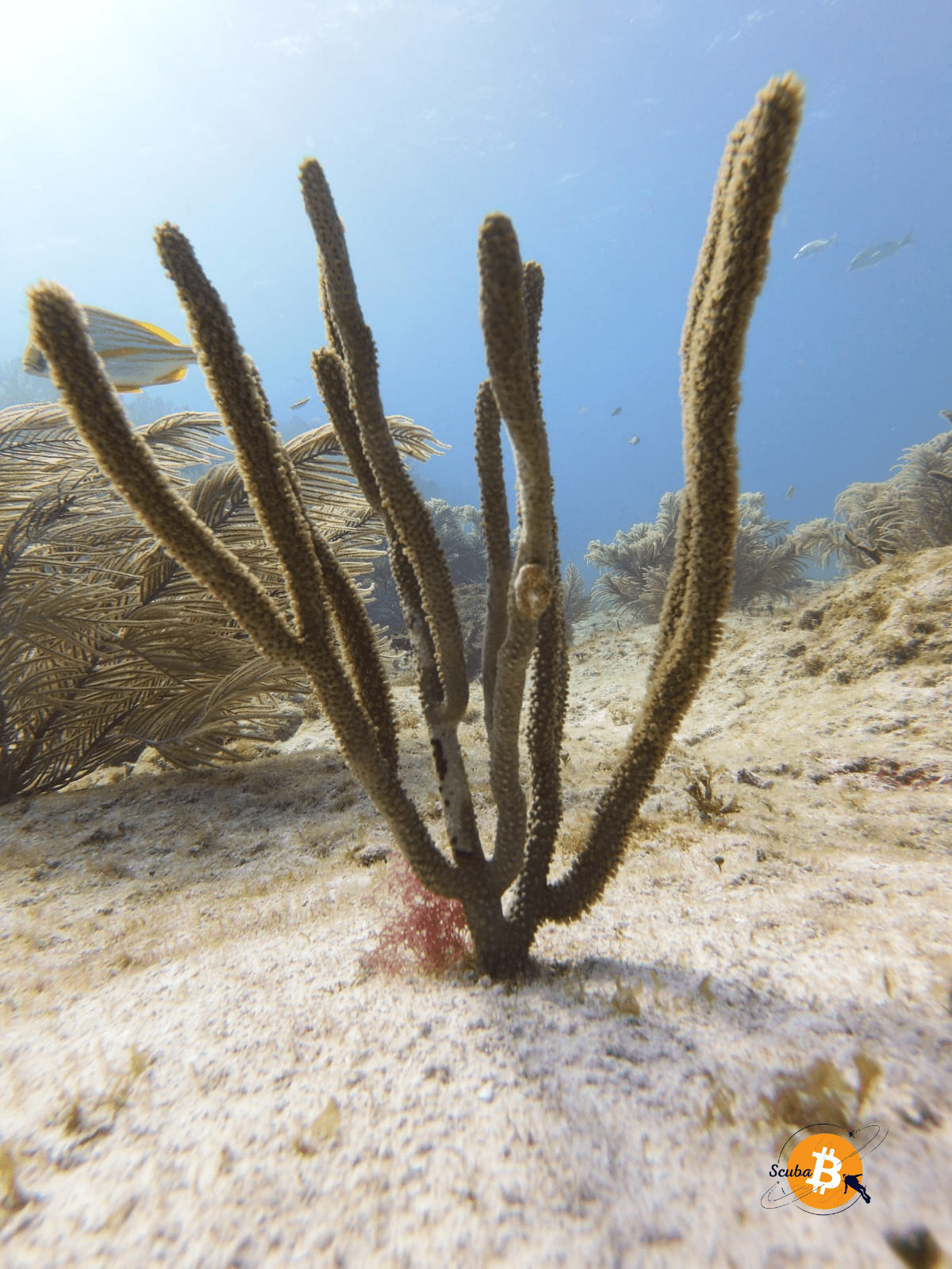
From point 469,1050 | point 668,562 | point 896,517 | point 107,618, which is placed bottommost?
point 469,1050

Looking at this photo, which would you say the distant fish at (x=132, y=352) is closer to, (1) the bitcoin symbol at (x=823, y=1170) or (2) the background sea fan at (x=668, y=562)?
(1) the bitcoin symbol at (x=823, y=1170)

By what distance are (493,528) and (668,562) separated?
766 cm

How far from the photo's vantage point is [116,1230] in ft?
2.51

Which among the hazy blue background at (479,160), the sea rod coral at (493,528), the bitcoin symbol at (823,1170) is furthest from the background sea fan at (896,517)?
the hazy blue background at (479,160)

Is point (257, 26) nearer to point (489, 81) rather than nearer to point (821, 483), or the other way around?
point (489, 81)

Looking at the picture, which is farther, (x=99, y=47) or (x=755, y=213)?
(x=99, y=47)

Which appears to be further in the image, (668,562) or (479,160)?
(479,160)

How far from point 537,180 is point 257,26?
29.4 m

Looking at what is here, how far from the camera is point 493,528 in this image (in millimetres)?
1537

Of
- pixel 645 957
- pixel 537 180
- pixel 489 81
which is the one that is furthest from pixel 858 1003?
pixel 537 180

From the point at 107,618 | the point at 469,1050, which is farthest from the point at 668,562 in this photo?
the point at 469,1050

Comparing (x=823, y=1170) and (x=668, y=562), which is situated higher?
(x=668, y=562)

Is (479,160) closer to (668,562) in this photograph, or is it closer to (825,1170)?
(668,562)

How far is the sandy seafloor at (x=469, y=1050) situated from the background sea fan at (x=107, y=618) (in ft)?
2.01
